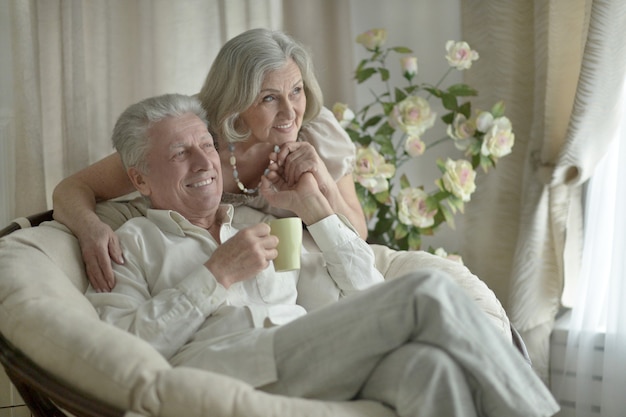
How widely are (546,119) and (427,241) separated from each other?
28.7 inches

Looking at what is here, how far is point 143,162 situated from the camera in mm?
2094

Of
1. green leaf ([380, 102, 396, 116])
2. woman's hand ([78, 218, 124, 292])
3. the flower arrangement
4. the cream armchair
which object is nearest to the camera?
the cream armchair

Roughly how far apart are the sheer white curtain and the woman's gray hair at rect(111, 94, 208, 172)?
136 centimetres

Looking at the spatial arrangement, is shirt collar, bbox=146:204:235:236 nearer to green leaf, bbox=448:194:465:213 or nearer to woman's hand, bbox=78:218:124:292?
woman's hand, bbox=78:218:124:292

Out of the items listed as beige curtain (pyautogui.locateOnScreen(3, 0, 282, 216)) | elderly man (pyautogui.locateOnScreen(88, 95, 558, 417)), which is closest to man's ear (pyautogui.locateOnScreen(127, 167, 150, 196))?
elderly man (pyautogui.locateOnScreen(88, 95, 558, 417))

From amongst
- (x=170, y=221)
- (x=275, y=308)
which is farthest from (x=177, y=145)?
(x=275, y=308)

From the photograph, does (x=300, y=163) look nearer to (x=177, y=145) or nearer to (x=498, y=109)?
(x=177, y=145)

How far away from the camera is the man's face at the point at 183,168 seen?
206cm

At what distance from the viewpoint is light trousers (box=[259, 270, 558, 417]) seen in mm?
1556

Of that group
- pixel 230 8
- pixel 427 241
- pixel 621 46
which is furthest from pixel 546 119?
pixel 230 8

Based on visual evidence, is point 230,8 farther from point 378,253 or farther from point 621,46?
point 621,46

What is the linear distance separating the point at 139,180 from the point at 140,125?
0.14m

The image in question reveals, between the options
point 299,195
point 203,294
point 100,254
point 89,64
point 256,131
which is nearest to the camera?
point 203,294

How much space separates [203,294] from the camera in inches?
73.2
